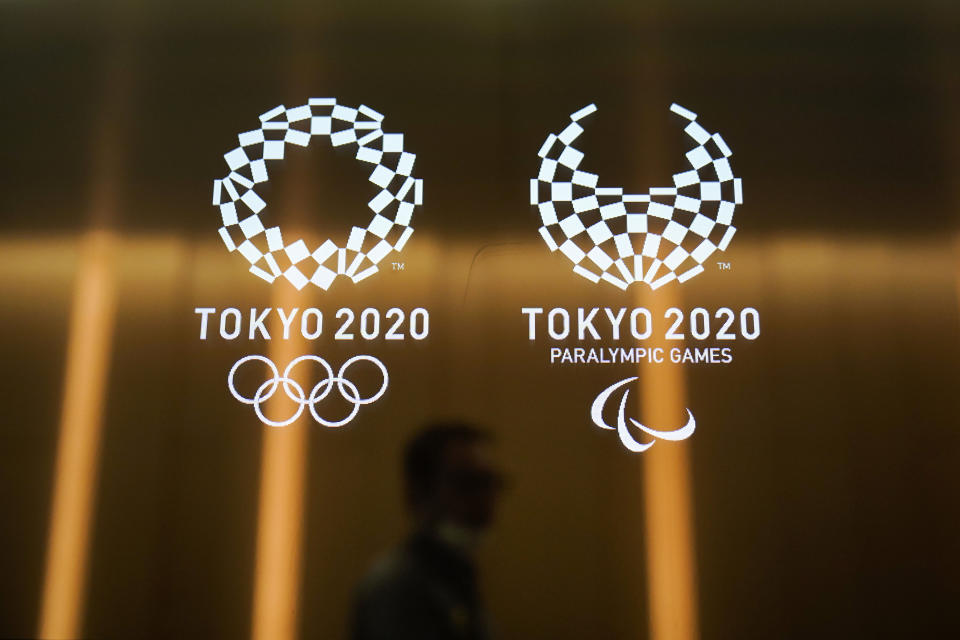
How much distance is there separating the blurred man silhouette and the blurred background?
24.2 inches

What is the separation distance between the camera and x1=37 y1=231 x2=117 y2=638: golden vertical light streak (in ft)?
8.27

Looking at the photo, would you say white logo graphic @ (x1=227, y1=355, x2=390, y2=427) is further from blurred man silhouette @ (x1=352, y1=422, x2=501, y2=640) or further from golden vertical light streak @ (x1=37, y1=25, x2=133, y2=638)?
blurred man silhouette @ (x1=352, y1=422, x2=501, y2=640)

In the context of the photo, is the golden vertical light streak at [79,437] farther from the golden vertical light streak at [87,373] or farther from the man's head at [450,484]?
the man's head at [450,484]

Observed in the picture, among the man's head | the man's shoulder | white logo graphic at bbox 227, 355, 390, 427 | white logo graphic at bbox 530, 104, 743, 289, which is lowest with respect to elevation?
the man's shoulder

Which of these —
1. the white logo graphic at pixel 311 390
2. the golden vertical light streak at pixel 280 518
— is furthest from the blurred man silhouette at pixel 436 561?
the golden vertical light streak at pixel 280 518

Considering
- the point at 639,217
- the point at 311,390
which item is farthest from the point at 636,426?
the point at 311,390

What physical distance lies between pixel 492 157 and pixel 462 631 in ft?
5.17

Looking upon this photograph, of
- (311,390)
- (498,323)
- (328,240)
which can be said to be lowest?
(311,390)

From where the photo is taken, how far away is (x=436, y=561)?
1.64m

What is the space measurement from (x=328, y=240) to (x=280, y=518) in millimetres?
886

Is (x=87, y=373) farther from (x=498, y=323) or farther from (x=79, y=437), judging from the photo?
(x=498, y=323)

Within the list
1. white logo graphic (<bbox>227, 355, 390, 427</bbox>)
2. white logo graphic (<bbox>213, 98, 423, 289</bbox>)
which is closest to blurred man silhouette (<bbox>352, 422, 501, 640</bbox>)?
white logo graphic (<bbox>227, 355, 390, 427</bbox>)

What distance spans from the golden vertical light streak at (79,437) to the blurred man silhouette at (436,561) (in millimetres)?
1210

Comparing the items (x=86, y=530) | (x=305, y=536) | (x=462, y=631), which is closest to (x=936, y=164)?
(x=462, y=631)
